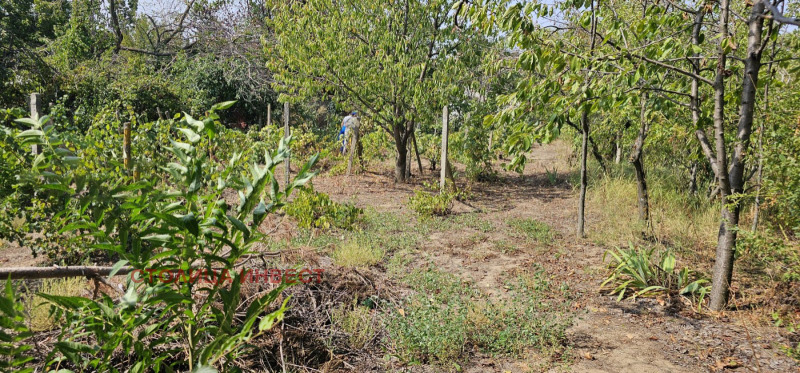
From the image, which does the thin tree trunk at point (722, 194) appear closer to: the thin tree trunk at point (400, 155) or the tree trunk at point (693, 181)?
the tree trunk at point (693, 181)

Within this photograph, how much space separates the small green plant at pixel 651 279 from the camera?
4.51m

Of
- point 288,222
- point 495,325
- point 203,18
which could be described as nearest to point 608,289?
point 495,325

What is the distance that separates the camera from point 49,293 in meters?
3.58

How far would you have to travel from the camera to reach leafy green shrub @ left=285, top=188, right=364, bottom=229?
6.77 m

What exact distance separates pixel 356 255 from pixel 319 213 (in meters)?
2.17

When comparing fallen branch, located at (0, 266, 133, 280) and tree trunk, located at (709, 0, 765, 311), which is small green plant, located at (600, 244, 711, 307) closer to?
tree trunk, located at (709, 0, 765, 311)

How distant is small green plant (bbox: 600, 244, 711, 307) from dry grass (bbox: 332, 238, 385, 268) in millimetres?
2356

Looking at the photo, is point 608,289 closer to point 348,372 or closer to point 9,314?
point 348,372

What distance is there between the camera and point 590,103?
3695mm

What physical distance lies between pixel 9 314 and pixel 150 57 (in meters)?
18.7

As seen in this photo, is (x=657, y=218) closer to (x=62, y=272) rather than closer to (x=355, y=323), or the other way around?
(x=355, y=323)

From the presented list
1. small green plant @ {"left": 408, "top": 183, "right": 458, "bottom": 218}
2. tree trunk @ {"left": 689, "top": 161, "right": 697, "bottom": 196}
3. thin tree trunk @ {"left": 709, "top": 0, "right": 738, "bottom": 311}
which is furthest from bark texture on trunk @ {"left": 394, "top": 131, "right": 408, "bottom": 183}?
thin tree trunk @ {"left": 709, "top": 0, "right": 738, "bottom": 311}

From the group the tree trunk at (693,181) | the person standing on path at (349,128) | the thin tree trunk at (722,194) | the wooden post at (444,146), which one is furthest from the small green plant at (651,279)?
the person standing on path at (349,128)

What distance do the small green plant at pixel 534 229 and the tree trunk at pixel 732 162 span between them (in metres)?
2.47
